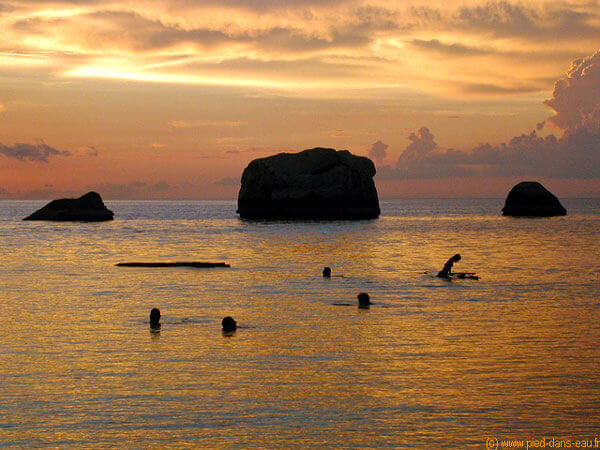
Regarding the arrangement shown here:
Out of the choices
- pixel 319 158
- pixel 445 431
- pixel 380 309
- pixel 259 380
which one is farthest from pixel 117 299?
pixel 319 158

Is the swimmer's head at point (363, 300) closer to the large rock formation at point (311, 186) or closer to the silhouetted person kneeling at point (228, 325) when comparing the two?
the silhouetted person kneeling at point (228, 325)

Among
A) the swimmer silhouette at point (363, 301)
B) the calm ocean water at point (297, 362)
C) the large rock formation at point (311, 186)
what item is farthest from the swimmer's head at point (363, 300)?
the large rock formation at point (311, 186)

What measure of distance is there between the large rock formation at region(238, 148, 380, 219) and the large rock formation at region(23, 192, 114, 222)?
3392cm

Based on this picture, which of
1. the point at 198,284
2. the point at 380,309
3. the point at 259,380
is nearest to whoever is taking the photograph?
the point at 259,380

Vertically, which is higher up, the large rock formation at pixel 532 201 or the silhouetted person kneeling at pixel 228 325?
the large rock formation at pixel 532 201

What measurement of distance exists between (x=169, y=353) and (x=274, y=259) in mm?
41287

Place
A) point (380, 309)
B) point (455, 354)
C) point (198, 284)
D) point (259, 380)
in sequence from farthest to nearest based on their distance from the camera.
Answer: point (198, 284)
point (380, 309)
point (455, 354)
point (259, 380)

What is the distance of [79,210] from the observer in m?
155

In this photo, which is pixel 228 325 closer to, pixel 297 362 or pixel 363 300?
pixel 297 362

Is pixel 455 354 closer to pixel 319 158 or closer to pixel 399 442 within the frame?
pixel 399 442

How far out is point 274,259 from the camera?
6431 centimetres

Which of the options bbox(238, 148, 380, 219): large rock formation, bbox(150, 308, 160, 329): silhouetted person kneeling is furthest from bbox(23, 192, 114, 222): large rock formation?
bbox(150, 308, 160, 329): silhouetted person kneeling

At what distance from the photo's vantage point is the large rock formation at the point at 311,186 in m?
165

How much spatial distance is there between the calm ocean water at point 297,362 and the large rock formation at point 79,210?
112 m
